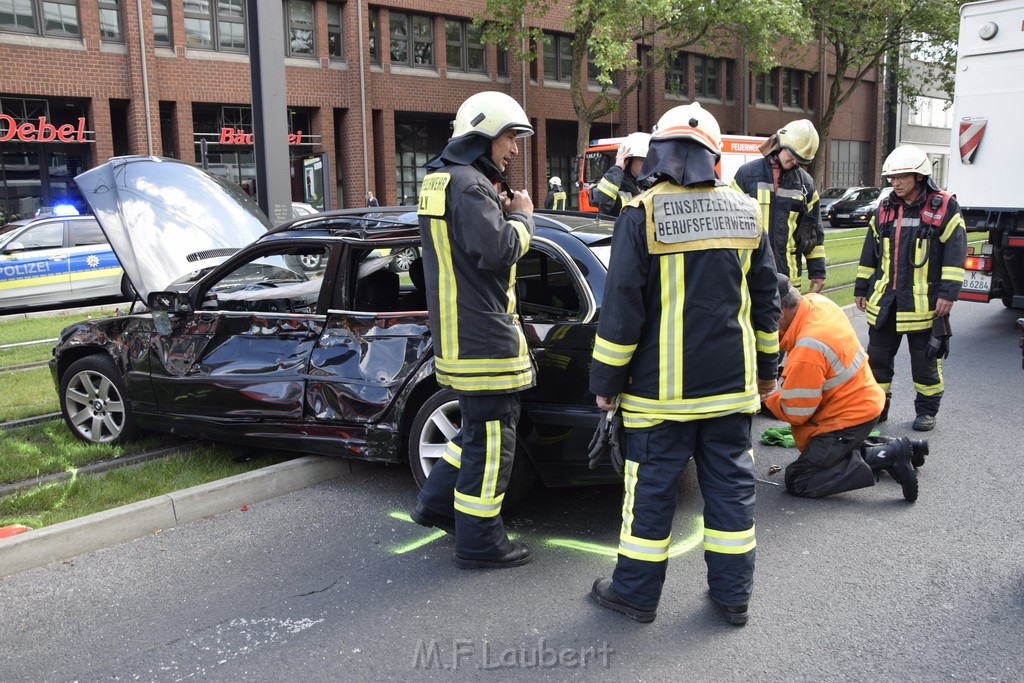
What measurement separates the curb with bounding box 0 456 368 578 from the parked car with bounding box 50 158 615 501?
0.74 feet

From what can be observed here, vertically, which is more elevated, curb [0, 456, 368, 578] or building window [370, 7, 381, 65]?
→ building window [370, 7, 381, 65]

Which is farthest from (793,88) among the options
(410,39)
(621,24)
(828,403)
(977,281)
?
(828,403)

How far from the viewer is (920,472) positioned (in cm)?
522

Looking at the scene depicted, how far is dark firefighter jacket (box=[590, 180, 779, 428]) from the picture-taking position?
332 centimetres

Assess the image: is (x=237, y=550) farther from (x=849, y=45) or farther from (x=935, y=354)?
(x=849, y=45)

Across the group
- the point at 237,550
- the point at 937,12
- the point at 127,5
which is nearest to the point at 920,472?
the point at 237,550

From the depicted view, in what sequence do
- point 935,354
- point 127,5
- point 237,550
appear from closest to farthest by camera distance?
point 237,550, point 935,354, point 127,5

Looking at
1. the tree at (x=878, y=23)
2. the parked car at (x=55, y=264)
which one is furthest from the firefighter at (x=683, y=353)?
the tree at (x=878, y=23)

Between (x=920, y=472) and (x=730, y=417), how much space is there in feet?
7.87

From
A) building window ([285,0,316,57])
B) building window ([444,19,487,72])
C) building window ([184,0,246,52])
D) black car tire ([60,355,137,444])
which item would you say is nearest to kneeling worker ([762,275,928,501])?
black car tire ([60,355,137,444])

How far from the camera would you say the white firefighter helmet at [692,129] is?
336cm

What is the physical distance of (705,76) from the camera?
37.4 m

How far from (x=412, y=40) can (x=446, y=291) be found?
82.5 feet

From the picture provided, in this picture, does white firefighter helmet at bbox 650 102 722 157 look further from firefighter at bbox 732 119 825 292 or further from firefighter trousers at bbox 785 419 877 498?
firefighter at bbox 732 119 825 292
